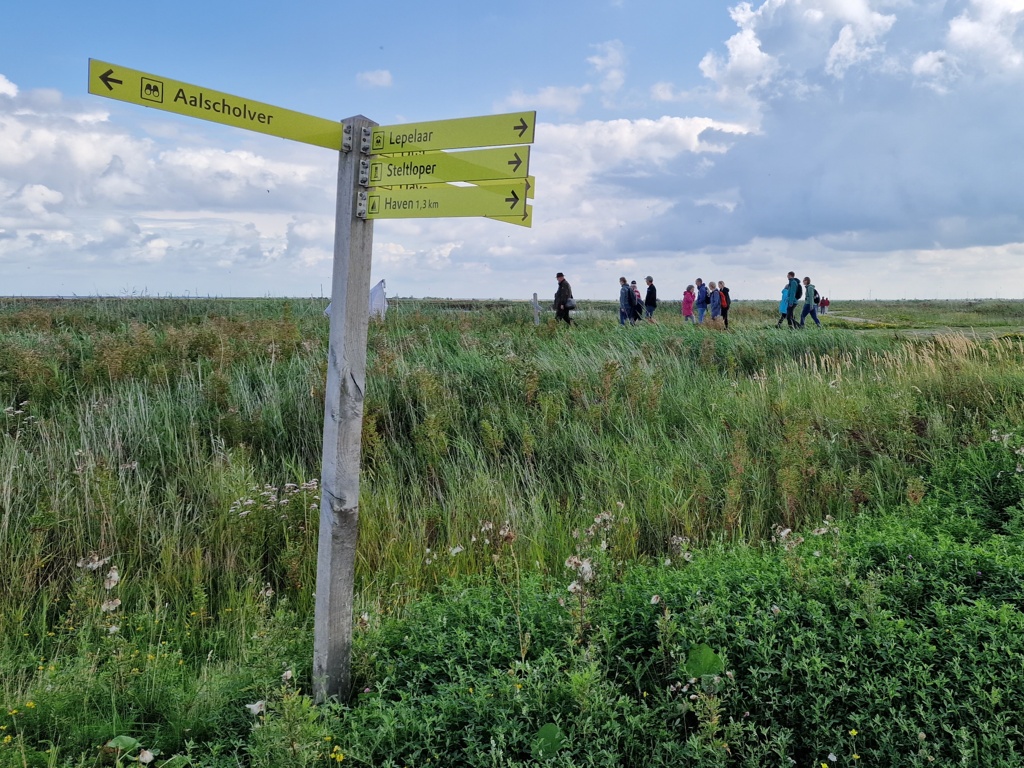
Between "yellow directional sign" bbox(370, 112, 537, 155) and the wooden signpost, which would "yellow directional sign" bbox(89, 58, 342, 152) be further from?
"yellow directional sign" bbox(370, 112, 537, 155)

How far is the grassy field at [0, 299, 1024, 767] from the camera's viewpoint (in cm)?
285

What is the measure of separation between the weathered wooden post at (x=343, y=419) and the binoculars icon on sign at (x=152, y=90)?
0.76m

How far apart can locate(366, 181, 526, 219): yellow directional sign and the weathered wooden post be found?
216 mm

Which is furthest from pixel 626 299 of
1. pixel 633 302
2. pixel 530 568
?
pixel 530 568

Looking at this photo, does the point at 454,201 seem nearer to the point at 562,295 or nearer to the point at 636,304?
the point at 562,295

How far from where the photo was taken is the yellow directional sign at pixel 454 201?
120 inches

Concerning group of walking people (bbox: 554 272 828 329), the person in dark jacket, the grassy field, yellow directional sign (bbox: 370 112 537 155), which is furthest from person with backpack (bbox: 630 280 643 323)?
yellow directional sign (bbox: 370 112 537 155)

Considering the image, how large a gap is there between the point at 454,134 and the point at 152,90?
1.23 meters

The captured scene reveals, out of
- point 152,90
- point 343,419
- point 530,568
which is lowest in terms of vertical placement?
point 530,568

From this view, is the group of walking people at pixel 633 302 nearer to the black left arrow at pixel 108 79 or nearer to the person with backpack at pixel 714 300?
the person with backpack at pixel 714 300

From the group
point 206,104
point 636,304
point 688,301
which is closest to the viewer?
point 206,104

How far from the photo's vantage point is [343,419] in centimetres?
321

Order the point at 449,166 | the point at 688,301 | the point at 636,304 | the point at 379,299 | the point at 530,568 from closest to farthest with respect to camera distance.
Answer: the point at 449,166 → the point at 530,568 → the point at 379,299 → the point at 636,304 → the point at 688,301

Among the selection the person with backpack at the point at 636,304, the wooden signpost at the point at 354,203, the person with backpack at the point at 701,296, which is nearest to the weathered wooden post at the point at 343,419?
the wooden signpost at the point at 354,203
